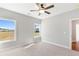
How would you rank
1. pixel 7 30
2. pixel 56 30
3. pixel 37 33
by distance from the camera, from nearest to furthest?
pixel 7 30 → pixel 37 33 → pixel 56 30

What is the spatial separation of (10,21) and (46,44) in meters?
0.95

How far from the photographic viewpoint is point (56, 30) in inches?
82.6

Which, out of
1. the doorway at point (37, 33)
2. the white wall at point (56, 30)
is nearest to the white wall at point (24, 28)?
the doorway at point (37, 33)

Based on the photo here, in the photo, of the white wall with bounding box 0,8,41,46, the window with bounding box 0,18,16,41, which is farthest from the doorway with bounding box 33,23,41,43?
the window with bounding box 0,18,16,41

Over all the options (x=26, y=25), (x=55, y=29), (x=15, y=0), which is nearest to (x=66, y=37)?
(x=55, y=29)

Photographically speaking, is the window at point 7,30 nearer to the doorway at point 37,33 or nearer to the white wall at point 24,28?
the white wall at point 24,28

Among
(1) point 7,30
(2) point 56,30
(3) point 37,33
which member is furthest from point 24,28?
(2) point 56,30

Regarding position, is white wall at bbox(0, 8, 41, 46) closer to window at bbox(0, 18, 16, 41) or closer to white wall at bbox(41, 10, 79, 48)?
window at bbox(0, 18, 16, 41)

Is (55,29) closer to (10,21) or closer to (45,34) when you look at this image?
(45,34)

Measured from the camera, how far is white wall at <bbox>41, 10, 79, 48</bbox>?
2020 mm

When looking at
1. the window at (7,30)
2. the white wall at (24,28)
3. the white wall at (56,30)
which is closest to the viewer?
the window at (7,30)

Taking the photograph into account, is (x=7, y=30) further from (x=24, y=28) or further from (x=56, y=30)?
(x=56, y=30)

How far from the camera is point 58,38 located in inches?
82.2

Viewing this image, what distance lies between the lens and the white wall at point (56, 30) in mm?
2020
